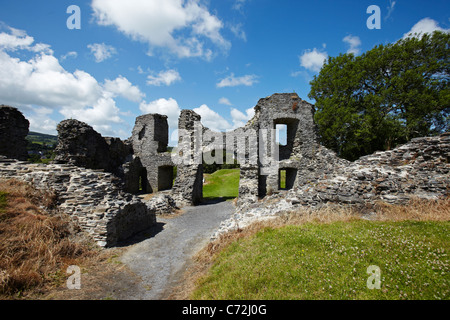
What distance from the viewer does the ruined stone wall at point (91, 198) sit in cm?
716

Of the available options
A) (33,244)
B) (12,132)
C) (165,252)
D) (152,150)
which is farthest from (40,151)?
(165,252)

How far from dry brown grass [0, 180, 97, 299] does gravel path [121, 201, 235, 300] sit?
1.49m

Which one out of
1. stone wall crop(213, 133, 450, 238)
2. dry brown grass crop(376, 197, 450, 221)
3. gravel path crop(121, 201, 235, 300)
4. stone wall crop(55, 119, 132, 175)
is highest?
stone wall crop(55, 119, 132, 175)

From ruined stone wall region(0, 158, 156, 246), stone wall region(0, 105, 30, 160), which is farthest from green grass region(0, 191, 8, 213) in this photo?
stone wall region(0, 105, 30, 160)

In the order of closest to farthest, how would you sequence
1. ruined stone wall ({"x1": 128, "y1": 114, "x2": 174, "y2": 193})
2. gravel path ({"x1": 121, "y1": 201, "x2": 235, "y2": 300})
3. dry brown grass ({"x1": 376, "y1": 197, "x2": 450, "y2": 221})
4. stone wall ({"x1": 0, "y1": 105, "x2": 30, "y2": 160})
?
gravel path ({"x1": 121, "y1": 201, "x2": 235, "y2": 300}) → dry brown grass ({"x1": 376, "y1": 197, "x2": 450, "y2": 221}) → stone wall ({"x1": 0, "y1": 105, "x2": 30, "y2": 160}) → ruined stone wall ({"x1": 128, "y1": 114, "x2": 174, "y2": 193})

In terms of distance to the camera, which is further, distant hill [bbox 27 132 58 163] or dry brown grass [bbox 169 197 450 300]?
distant hill [bbox 27 132 58 163]

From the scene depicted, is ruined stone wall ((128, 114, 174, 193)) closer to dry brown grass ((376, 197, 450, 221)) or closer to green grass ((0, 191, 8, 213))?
green grass ((0, 191, 8, 213))

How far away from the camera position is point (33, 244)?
5414 mm

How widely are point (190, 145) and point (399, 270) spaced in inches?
540

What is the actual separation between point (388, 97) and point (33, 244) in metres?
22.8

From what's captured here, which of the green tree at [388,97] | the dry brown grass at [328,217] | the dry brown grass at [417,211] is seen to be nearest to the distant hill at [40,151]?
the dry brown grass at [328,217]

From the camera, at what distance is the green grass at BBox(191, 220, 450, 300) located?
313 cm

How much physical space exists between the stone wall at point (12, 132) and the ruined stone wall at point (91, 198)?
4289mm

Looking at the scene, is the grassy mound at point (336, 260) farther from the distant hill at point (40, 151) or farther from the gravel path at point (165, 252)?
the distant hill at point (40, 151)
